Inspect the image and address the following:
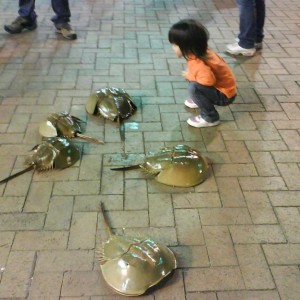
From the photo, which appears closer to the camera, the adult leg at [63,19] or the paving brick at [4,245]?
the paving brick at [4,245]

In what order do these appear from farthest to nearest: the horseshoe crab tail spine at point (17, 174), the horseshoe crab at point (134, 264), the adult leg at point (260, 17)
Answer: the adult leg at point (260, 17)
the horseshoe crab tail spine at point (17, 174)
the horseshoe crab at point (134, 264)

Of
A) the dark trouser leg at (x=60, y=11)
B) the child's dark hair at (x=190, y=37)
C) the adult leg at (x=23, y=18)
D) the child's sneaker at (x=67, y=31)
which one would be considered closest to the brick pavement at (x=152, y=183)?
the child's sneaker at (x=67, y=31)

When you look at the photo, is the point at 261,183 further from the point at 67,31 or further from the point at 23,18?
the point at 23,18

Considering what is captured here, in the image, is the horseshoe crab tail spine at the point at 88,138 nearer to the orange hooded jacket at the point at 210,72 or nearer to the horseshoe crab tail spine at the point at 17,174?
the horseshoe crab tail spine at the point at 17,174

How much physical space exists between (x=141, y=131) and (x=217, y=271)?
162cm

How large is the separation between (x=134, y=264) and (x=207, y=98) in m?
1.90

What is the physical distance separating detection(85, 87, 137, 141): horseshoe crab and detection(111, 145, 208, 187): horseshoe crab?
0.67 metres

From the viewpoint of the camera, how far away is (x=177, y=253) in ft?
7.75

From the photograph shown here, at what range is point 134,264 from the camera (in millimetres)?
2023

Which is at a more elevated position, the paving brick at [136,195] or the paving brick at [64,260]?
the paving brick at [64,260]

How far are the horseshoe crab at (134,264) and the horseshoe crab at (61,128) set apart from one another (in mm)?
1336

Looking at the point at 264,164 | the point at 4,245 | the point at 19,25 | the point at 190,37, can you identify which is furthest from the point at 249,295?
the point at 19,25

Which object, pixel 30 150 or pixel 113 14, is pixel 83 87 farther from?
pixel 113 14

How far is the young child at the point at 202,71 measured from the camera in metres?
2.98
